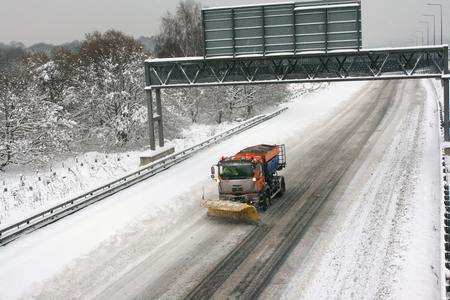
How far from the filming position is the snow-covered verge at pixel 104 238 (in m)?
16.4

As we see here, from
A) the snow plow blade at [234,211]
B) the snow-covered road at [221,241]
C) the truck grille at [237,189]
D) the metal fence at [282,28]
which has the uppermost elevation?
the metal fence at [282,28]

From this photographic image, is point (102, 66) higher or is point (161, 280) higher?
point (102, 66)

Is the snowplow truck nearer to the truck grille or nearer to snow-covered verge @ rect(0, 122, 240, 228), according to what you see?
the truck grille

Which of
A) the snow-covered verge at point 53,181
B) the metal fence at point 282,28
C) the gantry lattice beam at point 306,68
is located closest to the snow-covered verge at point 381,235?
the gantry lattice beam at point 306,68

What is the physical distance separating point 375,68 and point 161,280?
2325cm

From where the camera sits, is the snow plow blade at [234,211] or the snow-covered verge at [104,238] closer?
the snow-covered verge at [104,238]

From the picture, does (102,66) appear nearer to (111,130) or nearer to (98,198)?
(111,130)

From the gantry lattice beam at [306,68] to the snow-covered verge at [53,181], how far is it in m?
5.92

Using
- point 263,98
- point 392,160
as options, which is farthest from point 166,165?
point 263,98

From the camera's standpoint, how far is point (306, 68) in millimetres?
34500

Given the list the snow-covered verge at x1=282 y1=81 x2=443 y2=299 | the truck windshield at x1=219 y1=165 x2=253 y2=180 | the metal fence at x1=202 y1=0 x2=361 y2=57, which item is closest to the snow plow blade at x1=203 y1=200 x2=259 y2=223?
the truck windshield at x1=219 y1=165 x2=253 y2=180

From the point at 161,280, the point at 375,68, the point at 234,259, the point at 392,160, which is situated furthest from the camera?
the point at 375,68

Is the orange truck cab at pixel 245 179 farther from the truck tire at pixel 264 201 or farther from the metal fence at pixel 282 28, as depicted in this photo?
the metal fence at pixel 282 28

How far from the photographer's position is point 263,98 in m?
62.5
